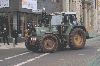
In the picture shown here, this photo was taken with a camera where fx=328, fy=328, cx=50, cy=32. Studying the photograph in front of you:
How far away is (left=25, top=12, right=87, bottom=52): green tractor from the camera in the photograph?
20406 millimetres

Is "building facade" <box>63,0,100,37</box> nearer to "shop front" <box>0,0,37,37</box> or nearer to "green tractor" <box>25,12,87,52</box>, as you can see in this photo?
"shop front" <box>0,0,37,37</box>

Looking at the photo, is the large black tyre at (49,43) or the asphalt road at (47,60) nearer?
the asphalt road at (47,60)

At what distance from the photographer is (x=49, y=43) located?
806 inches

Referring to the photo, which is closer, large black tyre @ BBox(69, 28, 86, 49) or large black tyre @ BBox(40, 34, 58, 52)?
large black tyre @ BBox(40, 34, 58, 52)

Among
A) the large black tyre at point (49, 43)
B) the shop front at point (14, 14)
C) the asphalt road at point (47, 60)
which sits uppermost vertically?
the shop front at point (14, 14)

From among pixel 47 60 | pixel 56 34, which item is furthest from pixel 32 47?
pixel 47 60

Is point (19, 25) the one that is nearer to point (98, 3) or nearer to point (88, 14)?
point (88, 14)

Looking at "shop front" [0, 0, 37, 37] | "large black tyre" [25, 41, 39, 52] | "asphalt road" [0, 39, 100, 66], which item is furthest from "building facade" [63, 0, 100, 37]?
"asphalt road" [0, 39, 100, 66]

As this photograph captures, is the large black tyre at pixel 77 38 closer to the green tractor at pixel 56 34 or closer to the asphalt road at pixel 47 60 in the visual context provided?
the green tractor at pixel 56 34

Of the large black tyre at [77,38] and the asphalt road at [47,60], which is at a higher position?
the large black tyre at [77,38]

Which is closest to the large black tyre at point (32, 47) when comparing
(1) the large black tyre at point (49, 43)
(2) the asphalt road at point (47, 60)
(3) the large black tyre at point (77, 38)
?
(1) the large black tyre at point (49, 43)

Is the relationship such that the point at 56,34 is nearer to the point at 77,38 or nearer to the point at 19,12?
the point at 77,38

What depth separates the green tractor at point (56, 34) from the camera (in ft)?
66.9

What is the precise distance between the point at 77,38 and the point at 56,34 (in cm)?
227
